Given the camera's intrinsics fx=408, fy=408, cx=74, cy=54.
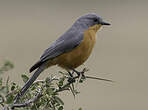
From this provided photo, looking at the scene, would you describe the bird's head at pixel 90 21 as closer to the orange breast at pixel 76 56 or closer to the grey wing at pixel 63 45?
the grey wing at pixel 63 45

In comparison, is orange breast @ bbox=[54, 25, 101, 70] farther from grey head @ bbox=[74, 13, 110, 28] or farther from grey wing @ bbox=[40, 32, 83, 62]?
grey head @ bbox=[74, 13, 110, 28]

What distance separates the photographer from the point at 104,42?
16.1 metres

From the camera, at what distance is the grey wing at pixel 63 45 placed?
4.56 m

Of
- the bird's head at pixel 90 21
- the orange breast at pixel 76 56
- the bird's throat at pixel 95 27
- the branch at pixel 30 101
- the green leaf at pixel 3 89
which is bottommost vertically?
the branch at pixel 30 101

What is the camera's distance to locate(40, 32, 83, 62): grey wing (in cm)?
456

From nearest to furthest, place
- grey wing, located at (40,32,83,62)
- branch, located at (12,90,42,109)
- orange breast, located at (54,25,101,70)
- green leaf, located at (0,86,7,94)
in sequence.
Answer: green leaf, located at (0,86,7,94), branch, located at (12,90,42,109), grey wing, located at (40,32,83,62), orange breast, located at (54,25,101,70)

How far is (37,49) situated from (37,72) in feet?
34.0

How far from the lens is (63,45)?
4926 millimetres

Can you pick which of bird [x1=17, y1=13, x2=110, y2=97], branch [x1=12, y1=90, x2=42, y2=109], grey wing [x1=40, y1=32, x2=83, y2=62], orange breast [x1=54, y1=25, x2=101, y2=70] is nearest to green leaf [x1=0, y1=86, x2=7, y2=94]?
branch [x1=12, y1=90, x2=42, y2=109]

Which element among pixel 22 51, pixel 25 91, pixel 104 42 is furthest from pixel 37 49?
pixel 25 91

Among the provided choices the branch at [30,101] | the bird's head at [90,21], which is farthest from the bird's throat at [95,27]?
the branch at [30,101]

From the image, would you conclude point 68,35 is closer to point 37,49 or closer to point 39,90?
point 39,90

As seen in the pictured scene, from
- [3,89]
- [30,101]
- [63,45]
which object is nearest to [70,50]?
[63,45]

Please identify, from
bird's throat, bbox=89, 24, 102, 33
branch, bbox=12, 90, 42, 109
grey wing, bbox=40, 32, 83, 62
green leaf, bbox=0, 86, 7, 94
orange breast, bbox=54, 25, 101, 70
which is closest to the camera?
green leaf, bbox=0, 86, 7, 94
